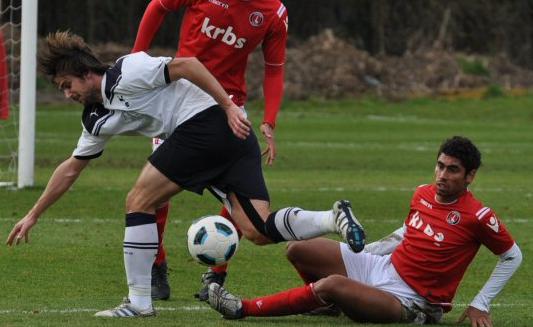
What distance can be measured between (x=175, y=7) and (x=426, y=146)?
1370 centimetres

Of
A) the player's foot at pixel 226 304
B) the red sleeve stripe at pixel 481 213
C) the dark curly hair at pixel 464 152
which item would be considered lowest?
the player's foot at pixel 226 304

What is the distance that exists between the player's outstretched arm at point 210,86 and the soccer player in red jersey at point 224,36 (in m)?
1.22

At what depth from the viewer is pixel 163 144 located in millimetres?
7000

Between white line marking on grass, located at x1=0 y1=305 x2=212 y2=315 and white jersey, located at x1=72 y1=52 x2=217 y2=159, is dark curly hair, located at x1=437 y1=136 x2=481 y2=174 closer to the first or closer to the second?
white jersey, located at x1=72 y1=52 x2=217 y2=159

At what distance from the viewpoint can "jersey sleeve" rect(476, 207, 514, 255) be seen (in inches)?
269

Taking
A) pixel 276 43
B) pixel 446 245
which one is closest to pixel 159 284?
pixel 276 43

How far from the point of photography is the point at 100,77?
268 inches

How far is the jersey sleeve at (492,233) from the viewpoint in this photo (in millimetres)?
6824

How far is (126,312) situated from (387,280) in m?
1.41

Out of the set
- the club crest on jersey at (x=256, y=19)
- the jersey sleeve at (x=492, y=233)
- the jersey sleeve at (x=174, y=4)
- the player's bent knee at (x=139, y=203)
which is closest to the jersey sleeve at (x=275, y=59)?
the club crest on jersey at (x=256, y=19)

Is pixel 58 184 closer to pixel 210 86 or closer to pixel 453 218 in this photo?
pixel 210 86

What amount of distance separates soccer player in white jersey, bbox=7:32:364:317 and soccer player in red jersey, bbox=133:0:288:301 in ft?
3.17

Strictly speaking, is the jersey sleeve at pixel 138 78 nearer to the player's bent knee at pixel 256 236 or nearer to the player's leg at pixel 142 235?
the player's leg at pixel 142 235

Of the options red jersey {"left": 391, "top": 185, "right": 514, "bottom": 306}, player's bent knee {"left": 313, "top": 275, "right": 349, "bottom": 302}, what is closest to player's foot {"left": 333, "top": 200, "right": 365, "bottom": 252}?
player's bent knee {"left": 313, "top": 275, "right": 349, "bottom": 302}
